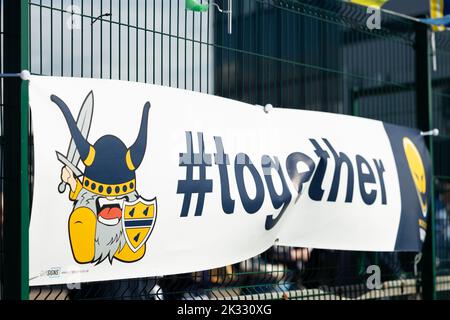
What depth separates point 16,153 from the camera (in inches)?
210

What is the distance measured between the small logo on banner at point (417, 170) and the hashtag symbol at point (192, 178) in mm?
2736

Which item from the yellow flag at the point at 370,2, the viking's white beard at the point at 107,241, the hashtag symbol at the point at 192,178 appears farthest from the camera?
the yellow flag at the point at 370,2

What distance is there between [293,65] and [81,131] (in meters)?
2.52

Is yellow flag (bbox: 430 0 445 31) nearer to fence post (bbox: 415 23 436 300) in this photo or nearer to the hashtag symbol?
fence post (bbox: 415 23 436 300)

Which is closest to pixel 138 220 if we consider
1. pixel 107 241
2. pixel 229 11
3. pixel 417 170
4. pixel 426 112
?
pixel 107 241

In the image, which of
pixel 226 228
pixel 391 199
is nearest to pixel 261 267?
pixel 226 228

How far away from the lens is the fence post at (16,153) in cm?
526

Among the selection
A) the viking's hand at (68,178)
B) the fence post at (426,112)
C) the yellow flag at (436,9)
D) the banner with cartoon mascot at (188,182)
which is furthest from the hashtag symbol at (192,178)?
the yellow flag at (436,9)

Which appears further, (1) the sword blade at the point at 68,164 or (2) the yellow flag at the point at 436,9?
(2) the yellow flag at the point at 436,9

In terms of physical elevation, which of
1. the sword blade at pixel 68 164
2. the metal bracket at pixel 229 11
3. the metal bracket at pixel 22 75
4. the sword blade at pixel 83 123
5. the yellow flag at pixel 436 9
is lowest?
the sword blade at pixel 68 164

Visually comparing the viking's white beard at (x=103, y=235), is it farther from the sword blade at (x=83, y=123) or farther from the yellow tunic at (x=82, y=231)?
the sword blade at (x=83, y=123)

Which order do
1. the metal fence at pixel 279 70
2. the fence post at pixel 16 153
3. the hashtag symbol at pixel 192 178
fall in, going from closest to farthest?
1. the fence post at pixel 16 153
2. the metal fence at pixel 279 70
3. the hashtag symbol at pixel 192 178

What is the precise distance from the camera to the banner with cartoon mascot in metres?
5.34

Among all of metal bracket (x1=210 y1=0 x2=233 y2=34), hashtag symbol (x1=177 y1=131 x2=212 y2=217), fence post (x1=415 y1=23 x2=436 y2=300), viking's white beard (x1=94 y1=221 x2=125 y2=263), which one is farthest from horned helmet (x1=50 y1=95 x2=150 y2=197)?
fence post (x1=415 y1=23 x2=436 y2=300)
